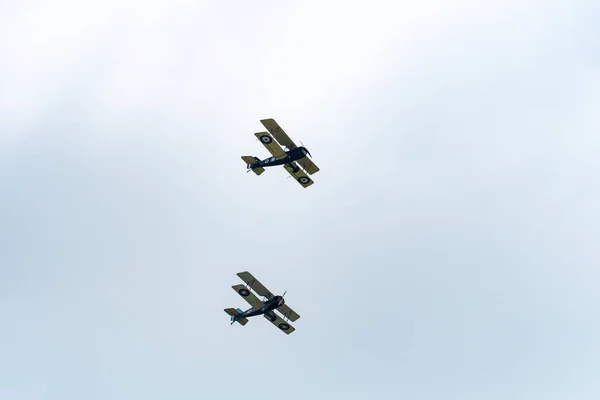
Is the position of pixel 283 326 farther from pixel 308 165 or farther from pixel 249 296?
pixel 308 165

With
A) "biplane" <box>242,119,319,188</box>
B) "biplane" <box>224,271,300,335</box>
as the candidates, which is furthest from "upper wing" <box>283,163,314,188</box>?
"biplane" <box>224,271,300,335</box>

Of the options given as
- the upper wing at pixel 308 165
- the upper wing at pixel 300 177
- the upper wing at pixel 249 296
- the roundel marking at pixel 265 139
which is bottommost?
the upper wing at pixel 249 296

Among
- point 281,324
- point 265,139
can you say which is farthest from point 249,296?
point 265,139

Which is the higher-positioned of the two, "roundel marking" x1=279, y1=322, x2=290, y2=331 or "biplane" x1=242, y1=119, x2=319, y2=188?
"biplane" x1=242, y1=119, x2=319, y2=188

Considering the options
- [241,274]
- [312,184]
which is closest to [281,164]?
[312,184]

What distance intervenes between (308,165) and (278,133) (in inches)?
267

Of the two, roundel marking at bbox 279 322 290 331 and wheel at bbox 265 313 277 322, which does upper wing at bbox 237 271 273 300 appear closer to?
wheel at bbox 265 313 277 322

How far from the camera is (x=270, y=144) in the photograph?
104 metres

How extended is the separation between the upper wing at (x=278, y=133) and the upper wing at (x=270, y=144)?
0.81m

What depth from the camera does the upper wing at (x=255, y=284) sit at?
352 ft

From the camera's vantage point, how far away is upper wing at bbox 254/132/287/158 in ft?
339

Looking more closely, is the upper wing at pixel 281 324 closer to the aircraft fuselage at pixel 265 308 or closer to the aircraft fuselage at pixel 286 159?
the aircraft fuselage at pixel 265 308

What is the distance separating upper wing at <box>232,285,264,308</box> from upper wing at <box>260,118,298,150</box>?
1852 cm

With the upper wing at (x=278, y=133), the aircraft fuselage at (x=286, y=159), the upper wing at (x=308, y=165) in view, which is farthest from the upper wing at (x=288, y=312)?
the upper wing at (x=278, y=133)
